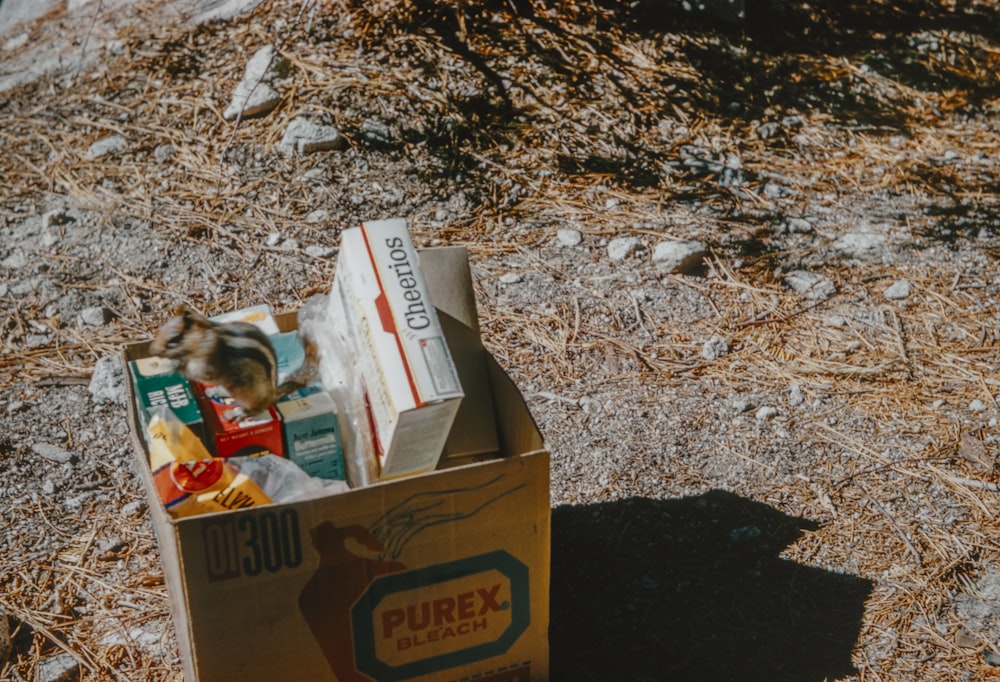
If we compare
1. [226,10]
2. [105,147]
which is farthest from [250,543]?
[226,10]

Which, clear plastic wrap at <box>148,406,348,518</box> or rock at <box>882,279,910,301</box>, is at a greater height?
clear plastic wrap at <box>148,406,348,518</box>

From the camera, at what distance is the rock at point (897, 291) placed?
2717 millimetres

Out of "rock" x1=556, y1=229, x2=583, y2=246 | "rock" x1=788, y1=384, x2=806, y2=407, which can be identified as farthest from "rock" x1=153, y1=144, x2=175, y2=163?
"rock" x1=788, y1=384, x2=806, y2=407

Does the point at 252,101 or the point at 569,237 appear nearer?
the point at 569,237

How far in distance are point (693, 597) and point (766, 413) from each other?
0.64 meters

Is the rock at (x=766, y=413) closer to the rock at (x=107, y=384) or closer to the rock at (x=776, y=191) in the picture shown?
the rock at (x=776, y=191)

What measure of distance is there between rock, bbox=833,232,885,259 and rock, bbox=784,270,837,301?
0.19 meters

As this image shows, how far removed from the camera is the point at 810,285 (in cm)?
277

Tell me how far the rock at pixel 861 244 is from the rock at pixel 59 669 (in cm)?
243

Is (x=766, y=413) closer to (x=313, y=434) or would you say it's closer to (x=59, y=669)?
(x=313, y=434)

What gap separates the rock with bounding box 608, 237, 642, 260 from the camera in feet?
9.39

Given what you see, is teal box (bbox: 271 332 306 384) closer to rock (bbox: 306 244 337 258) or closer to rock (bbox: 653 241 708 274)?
rock (bbox: 306 244 337 258)

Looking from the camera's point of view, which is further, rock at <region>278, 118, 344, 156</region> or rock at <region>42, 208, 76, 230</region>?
rock at <region>278, 118, 344, 156</region>

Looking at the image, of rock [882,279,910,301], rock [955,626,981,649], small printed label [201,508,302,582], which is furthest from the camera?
rock [882,279,910,301]
